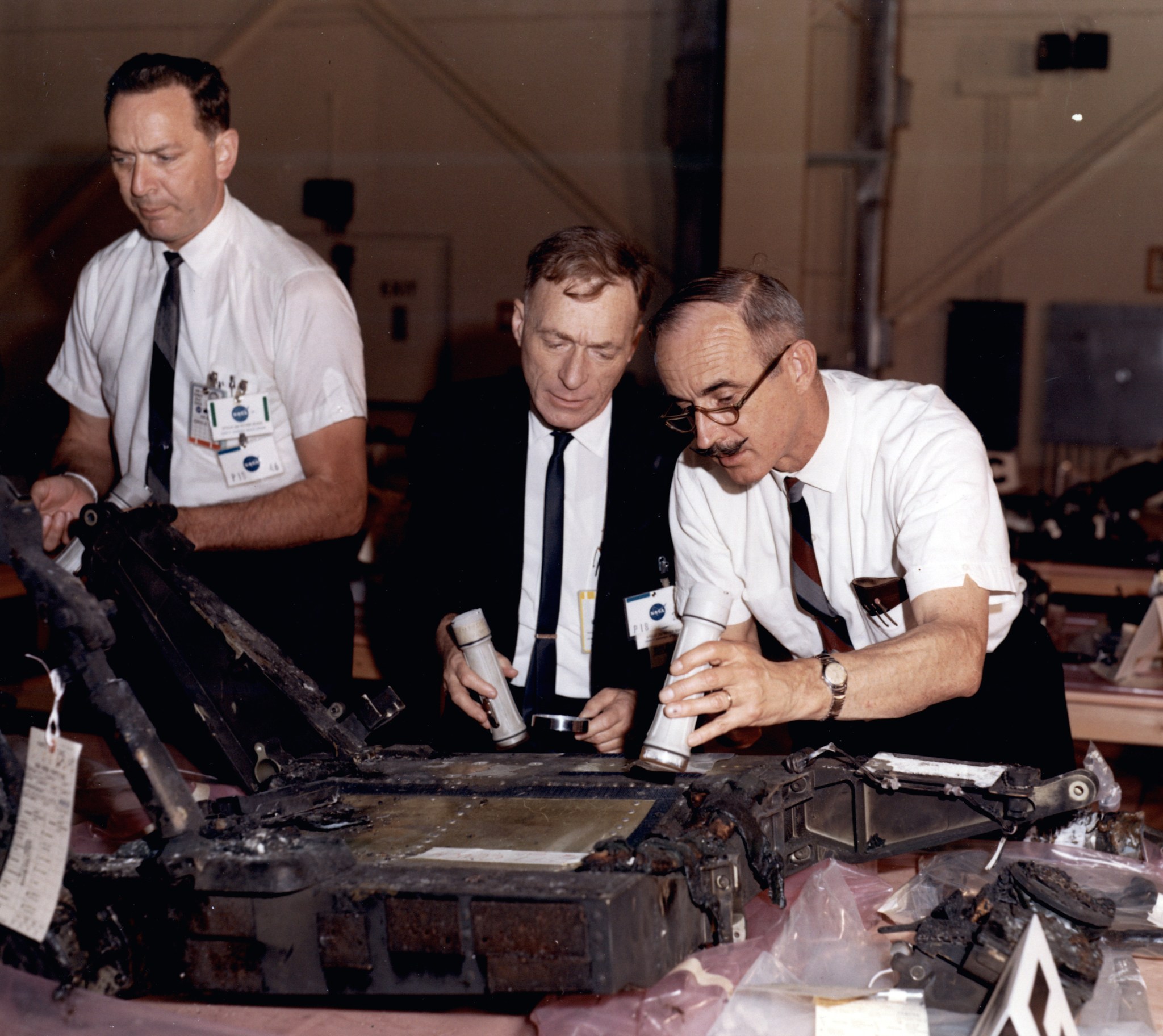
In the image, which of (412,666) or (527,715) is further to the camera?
(412,666)

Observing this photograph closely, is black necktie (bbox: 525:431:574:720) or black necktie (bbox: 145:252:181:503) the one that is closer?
black necktie (bbox: 525:431:574:720)

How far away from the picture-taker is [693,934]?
119cm

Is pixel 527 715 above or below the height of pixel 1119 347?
below

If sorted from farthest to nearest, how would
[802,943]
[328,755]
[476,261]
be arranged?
[476,261] → [328,755] → [802,943]

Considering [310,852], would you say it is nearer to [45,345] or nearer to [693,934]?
[693,934]

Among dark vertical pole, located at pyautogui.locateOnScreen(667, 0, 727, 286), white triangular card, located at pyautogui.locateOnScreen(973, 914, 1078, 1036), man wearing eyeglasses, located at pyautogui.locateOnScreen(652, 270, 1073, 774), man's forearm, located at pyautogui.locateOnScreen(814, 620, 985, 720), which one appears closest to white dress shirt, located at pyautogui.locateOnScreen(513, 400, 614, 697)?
man wearing eyeglasses, located at pyautogui.locateOnScreen(652, 270, 1073, 774)

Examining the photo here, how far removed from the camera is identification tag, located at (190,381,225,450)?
2.39 meters

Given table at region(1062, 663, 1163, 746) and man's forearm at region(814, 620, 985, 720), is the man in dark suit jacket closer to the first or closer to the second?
man's forearm at region(814, 620, 985, 720)

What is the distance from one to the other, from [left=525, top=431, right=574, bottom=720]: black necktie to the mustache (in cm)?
47

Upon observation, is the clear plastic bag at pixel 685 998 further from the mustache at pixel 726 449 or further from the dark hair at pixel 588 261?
the dark hair at pixel 588 261

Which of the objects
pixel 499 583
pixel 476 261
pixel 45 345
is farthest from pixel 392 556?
pixel 45 345

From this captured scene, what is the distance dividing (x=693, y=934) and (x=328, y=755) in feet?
1.98

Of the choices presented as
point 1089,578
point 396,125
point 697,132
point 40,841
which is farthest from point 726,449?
point 396,125

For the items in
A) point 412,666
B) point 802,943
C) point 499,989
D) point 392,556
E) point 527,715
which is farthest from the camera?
point 392,556
